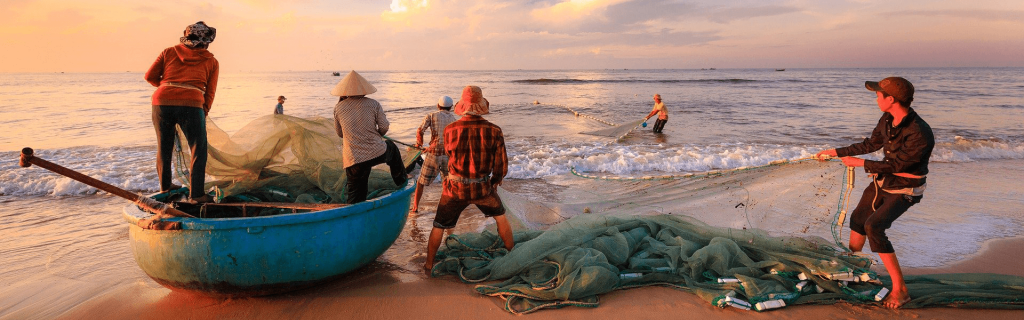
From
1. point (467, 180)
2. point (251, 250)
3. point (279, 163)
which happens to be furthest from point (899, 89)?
point (279, 163)

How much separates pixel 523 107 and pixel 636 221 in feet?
67.0

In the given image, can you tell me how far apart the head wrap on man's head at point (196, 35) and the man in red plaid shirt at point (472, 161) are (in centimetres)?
182

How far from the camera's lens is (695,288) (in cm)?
345

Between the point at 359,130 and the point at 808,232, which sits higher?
the point at 359,130

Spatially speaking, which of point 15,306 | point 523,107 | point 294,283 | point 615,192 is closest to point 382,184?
point 294,283

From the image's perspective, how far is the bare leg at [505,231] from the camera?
385 centimetres

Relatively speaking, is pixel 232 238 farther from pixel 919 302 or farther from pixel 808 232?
pixel 808 232

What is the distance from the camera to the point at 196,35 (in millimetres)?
3646

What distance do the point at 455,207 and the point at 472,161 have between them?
381 millimetres

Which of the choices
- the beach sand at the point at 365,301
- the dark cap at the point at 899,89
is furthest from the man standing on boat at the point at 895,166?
the beach sand at the point at 365,301

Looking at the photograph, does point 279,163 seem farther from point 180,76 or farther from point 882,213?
point 882,213

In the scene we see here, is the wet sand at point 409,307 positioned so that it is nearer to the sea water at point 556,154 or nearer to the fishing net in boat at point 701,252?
the fishing net in boat at point 701,252

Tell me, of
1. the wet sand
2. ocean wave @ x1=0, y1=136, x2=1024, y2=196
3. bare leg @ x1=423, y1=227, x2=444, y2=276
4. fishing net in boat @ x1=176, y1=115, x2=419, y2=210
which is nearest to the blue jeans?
fishing net in boat @ x1=176, y1=115, x2=419, y2=210

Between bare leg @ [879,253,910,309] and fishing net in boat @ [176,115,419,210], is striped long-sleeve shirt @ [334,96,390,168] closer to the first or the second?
fishing net in boat @ [176,115,419,210]
